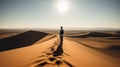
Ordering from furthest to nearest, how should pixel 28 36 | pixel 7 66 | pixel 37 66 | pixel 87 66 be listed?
pixel 28 36, pixel 87 66, pixel 7 66, pixel 37 66

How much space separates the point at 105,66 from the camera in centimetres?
575

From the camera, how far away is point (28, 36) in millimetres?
22641

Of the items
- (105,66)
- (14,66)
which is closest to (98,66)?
(105,66)

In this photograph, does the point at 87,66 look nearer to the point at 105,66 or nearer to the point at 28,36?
the point at 105,66

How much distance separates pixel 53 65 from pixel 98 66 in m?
2.42

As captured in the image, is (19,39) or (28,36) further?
(28,36)

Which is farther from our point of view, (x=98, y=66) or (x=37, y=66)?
(x=98, y=66)

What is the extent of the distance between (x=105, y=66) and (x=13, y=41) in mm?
18089

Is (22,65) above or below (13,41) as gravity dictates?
above

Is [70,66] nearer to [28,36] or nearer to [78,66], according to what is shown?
[78,66]

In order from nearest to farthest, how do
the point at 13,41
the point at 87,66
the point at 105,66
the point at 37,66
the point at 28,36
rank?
the point at 37,66 → the point at 87,66 → the point at 105,66 → the point at 13,41 → the point at 28,36

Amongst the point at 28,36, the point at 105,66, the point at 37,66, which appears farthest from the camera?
the point at 28,36

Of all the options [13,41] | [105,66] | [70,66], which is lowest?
[13,41]

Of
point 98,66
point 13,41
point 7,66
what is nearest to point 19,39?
point 13,41
